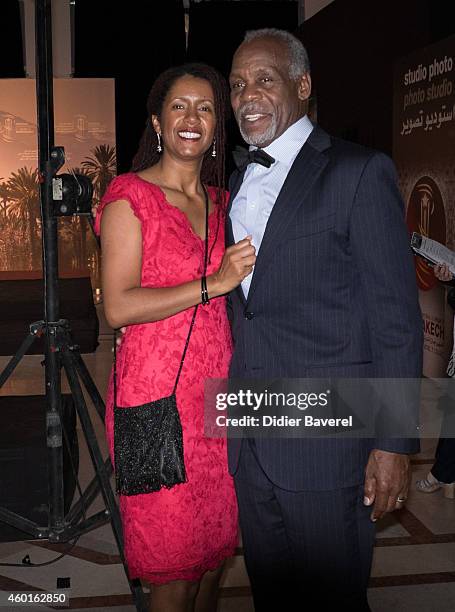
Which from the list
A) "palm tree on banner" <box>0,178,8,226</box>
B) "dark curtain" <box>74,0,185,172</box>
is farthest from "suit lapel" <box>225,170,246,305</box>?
"palm tree on banner" <box>0,178,8,226</box>

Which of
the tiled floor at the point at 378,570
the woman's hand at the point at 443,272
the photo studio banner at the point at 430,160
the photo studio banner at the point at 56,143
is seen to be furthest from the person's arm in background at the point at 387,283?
the photo studio banner at the point at 56,143

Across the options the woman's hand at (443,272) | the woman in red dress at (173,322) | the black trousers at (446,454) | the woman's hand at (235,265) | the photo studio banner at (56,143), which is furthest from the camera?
the photo studio banner at (56,143)

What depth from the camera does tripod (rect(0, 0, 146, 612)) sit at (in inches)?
97.3

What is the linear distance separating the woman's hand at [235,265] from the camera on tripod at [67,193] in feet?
2.48

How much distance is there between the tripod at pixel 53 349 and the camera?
2473 mm

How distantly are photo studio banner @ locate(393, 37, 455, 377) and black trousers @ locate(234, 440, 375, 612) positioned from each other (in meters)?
3.74

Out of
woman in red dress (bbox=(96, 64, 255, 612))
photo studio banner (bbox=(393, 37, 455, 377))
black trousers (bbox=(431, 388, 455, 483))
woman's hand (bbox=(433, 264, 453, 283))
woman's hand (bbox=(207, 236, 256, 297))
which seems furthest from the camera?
photo studio banner (bbox=(393, 37, 455, 377))

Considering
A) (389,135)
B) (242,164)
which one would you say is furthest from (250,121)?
(389,135)

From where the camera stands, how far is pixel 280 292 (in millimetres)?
1812

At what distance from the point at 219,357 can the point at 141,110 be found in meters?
9.64

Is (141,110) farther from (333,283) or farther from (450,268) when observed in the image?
(333,283)

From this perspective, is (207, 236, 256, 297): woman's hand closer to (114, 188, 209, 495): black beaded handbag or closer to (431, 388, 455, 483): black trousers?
(114, 188, 209, 495): black beaded handbag

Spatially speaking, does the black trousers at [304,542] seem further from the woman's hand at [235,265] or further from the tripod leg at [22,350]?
the tripod leg at [22,350]

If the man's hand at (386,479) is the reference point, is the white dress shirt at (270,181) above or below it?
above
